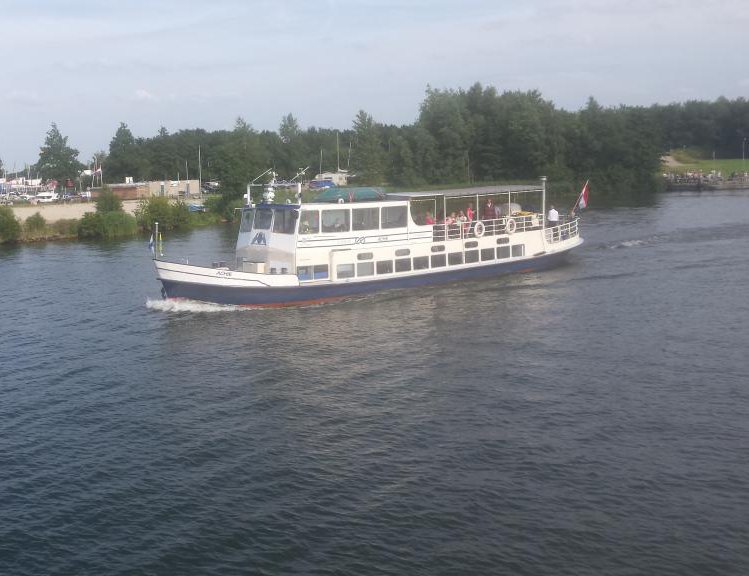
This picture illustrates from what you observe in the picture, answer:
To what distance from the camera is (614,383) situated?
26.2 metres

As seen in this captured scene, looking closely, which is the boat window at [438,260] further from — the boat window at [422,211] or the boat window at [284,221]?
the boat window at [284,221]

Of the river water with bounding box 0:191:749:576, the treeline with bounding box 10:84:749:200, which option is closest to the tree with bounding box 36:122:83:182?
the treeline with bounding box 10:84:749:200

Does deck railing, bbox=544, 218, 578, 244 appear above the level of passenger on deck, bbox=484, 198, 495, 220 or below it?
below

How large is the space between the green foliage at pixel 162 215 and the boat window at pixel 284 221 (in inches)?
1843

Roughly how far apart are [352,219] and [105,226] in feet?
148

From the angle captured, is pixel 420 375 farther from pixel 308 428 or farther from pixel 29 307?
pixel 29 307

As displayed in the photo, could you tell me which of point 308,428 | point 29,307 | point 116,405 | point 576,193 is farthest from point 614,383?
point 576,193

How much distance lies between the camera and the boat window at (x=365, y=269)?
40.8 meters

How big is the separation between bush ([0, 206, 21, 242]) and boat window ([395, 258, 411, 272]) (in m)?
46.1

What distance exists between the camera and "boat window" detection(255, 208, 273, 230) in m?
40.1

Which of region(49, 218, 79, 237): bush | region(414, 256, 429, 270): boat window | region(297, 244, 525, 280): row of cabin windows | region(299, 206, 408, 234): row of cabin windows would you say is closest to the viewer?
region(299, 206, 408, 234): row of cabin windows

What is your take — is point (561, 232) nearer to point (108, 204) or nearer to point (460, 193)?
point (460, 193)

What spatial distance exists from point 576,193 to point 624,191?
24.3 feet

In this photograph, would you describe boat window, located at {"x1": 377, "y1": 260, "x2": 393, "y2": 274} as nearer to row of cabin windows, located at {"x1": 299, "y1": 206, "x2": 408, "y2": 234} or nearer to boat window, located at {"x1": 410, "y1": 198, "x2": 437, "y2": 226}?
row of cabin windows, located at {"x1": 299, "y1": 206, "x2": 408, "y2": 234}
